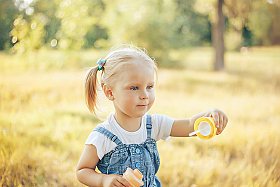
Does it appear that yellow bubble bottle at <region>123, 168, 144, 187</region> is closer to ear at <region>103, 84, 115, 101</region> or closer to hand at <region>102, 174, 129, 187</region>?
hand at <region>102, 174, 129, 187</region>

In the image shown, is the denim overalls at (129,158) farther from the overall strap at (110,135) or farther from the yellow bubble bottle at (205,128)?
the yellow bubble bottle at (205,128)

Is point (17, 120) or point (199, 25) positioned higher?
point (199, 25)

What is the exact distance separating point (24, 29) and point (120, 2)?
2.54 metres

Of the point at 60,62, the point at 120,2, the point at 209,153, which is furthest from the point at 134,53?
the point at 120,2

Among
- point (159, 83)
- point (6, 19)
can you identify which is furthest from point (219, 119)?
point (159, 83)

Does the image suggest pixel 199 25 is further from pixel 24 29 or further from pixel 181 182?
pixel 181 182

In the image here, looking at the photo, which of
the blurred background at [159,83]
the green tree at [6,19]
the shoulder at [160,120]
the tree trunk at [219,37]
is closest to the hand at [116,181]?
the shoulder at [160,120]

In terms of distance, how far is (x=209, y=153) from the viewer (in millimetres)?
2354

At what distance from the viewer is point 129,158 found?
52.0 inches

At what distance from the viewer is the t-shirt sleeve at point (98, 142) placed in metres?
1.26

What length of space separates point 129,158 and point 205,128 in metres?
0.35

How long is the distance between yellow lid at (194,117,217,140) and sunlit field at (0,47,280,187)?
67 centimetres

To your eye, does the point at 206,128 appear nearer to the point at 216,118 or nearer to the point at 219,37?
the point at 216,118

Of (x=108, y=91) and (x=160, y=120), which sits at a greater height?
(x=108, y=91)
